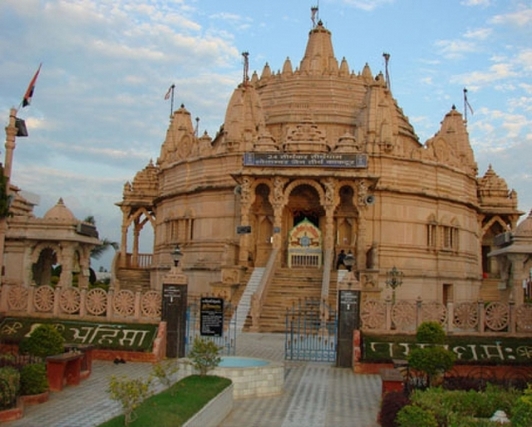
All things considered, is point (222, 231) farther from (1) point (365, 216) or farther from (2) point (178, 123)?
(2) point (178, 123)

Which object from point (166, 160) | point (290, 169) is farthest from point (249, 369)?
point (166, 160)

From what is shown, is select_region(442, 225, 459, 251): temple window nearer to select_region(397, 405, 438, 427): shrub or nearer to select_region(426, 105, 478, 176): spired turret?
select_region(426, 105, 478, 176): spired turret

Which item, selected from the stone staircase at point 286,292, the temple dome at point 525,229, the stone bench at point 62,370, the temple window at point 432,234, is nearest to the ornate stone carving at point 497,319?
the temple dome at point 525,229

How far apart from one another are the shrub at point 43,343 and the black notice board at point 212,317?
16.3 feet

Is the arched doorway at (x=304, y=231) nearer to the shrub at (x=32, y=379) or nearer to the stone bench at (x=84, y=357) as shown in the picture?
the stone bench at (x=84, y=357)

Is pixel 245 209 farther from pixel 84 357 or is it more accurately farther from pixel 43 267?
pixel 84 357

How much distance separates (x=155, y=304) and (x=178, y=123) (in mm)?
27203

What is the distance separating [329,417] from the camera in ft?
40.2

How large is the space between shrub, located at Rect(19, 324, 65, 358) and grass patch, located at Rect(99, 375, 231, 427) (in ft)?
11.8

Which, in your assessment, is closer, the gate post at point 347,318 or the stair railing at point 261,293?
the gate post at point 347,318

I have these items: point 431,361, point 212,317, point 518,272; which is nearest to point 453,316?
point 518,272

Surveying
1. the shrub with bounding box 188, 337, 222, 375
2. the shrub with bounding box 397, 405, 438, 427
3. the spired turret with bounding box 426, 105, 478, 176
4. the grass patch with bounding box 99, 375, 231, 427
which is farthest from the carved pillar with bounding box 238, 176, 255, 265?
the shrub with bounding box 397, 405, 438, 427

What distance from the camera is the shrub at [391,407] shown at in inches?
429

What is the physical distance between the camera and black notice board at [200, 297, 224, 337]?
740 inches
